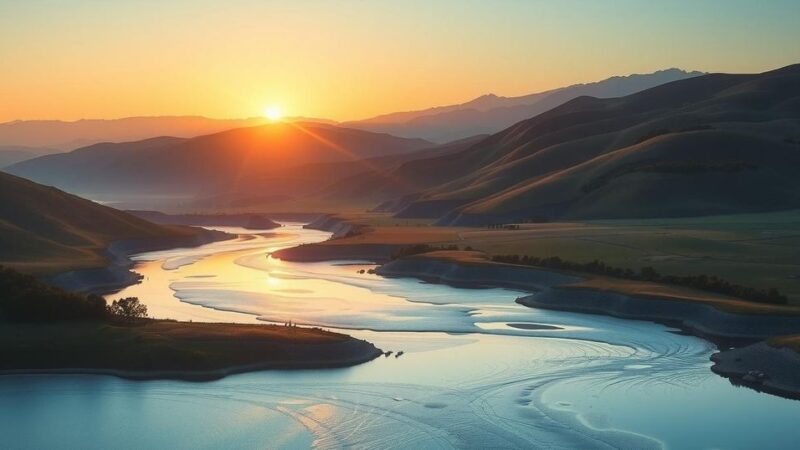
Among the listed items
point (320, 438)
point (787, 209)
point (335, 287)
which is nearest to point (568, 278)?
point (335, 287)

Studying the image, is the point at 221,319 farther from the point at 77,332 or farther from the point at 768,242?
the point at 768,242

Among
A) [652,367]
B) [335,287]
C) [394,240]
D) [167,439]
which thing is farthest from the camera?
[394,240]

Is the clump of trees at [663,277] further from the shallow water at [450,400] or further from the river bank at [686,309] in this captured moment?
the shallow water at [450,400]

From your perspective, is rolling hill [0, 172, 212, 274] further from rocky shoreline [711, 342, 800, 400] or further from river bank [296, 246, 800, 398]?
rocky shoreline [711, 342, 800, 400]

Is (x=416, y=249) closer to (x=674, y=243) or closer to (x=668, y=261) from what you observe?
(x=674, y=243)

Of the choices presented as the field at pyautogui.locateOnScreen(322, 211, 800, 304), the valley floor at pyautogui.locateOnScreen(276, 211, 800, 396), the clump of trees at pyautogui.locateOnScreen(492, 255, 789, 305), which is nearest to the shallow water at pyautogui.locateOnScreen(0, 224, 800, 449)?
the valley floor at pyautogui.locateOnScreen(276, 211, 800, 396)

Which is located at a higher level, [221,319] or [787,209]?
[787,209]
